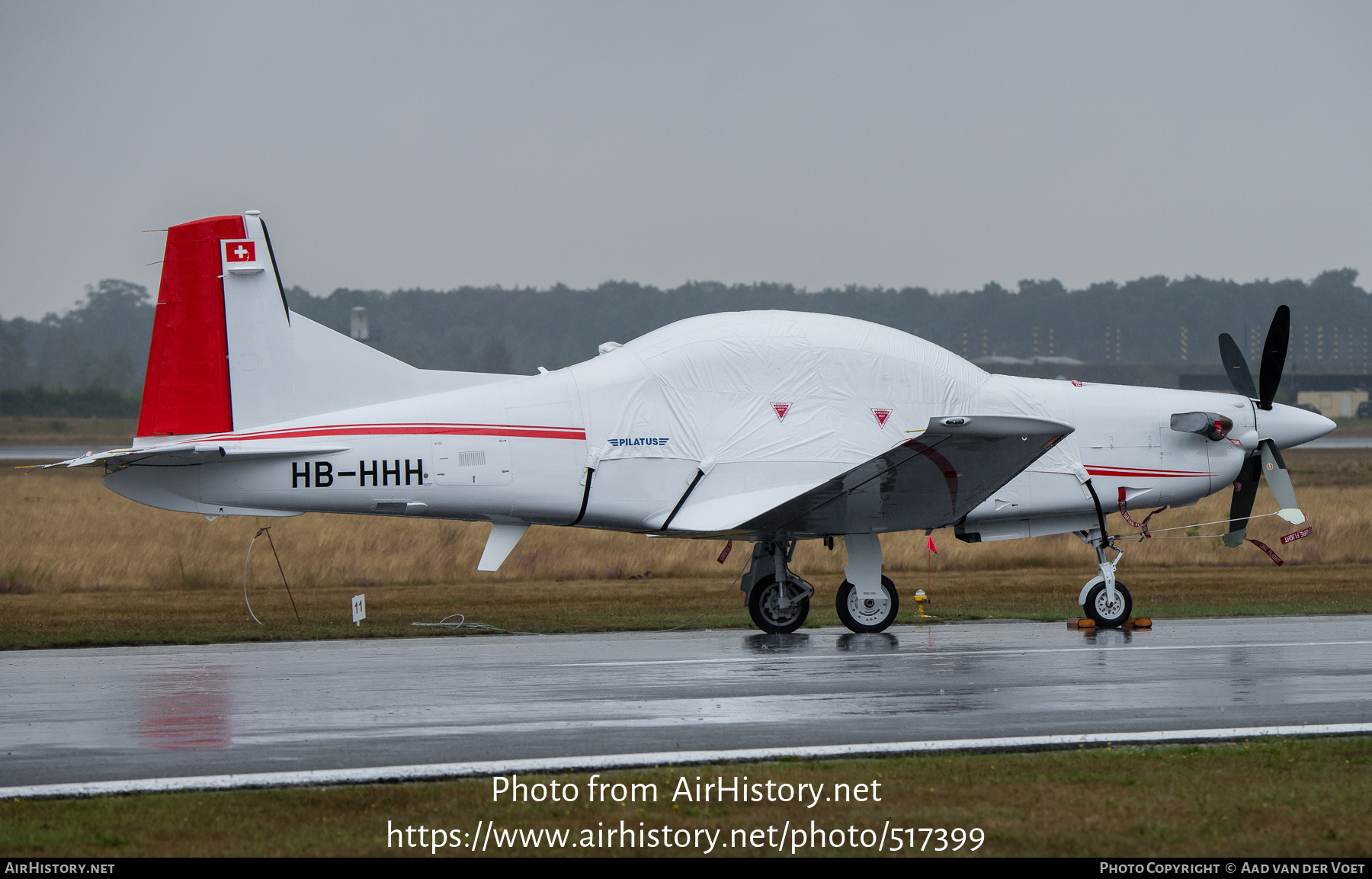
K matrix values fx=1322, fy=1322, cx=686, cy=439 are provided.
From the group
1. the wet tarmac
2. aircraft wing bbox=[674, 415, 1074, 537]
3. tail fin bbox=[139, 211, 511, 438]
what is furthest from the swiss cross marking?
aircraft wing bbox=[674, 415, 1074, 537]

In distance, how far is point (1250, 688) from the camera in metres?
10.8

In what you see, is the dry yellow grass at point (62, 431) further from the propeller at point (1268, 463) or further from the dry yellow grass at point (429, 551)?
the propeller at point (1268, 463)

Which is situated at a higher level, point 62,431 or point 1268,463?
point 1268,463

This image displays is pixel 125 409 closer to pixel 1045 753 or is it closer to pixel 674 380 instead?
pixel 674 380

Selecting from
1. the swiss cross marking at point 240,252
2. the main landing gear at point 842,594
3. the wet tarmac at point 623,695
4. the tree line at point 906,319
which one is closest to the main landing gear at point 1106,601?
the wet tarmac at point 623,695

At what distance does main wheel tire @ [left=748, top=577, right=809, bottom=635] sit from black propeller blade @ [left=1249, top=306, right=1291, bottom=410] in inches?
268

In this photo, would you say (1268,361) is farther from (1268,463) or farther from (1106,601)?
(1106,601)

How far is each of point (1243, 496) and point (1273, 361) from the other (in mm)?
1832

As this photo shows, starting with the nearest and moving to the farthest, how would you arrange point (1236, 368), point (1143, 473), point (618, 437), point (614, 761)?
point (614, 761) → point (618, 437) → point (1143, 473) → point (1236, 368)

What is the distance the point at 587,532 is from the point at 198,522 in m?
8.76

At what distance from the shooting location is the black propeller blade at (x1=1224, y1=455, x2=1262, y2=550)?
57.1 ft

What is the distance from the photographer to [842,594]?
52.6 ft

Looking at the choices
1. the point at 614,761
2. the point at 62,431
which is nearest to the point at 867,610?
the point at 614,761

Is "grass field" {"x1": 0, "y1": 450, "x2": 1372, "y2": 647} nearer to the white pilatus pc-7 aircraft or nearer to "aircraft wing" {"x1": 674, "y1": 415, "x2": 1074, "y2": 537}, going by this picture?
the white pilatus pc-7 aircraft
